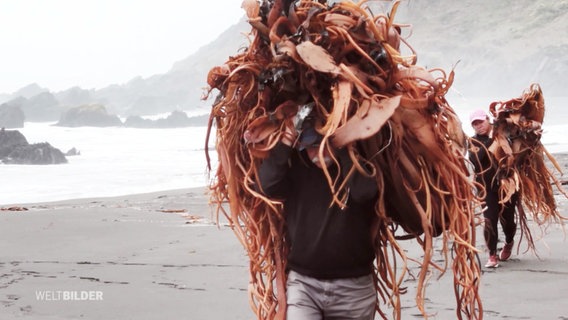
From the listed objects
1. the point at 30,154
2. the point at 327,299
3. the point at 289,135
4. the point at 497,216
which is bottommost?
the point at 497,216

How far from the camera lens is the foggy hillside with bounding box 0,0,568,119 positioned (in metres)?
92.8

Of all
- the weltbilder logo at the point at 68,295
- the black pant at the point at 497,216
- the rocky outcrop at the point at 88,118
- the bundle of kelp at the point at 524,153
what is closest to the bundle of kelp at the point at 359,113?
the weltbilder logo at the point at 68,295

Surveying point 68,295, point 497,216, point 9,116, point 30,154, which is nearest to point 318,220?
point 68,295

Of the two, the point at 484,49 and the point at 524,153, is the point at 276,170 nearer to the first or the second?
the point at 524,153

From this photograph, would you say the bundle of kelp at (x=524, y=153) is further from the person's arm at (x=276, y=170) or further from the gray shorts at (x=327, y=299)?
the person's arm at (x=276, y=170)

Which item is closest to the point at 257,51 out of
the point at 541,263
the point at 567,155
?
the point at 541,263

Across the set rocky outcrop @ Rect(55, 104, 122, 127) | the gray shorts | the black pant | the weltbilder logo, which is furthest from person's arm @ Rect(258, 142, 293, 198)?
rocky outcrop @ Rect(55, 104, 122, 127)

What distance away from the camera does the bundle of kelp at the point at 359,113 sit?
2.68 m

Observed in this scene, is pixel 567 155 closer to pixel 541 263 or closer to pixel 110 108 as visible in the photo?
pixel 541 263

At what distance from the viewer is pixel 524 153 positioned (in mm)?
6613

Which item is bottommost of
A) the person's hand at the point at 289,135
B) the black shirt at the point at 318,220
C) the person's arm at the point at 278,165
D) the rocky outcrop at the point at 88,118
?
the black shirt at the point at 318,220

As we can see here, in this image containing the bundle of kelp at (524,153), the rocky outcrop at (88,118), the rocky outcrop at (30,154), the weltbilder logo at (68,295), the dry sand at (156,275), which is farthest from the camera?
the rocky outcrop at (88,118)

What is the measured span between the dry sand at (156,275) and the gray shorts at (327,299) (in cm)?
262

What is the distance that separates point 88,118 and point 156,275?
6612 centimetres
